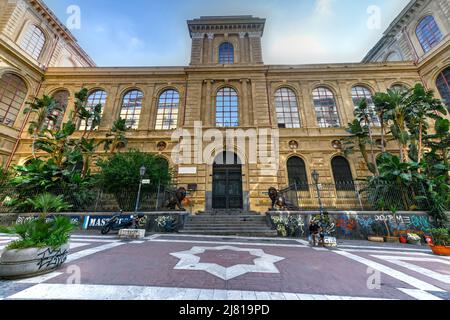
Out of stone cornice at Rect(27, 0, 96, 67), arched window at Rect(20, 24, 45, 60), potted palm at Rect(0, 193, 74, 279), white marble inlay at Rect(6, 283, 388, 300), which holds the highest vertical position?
stone cornice at Rect(27, 0, 96, 67)

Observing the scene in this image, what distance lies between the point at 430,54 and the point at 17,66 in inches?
1519

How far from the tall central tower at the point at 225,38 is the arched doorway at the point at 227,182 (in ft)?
36.4

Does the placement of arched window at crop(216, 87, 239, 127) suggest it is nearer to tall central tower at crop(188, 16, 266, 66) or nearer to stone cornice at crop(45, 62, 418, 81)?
stone cornice at crop(45, 62, 418, 81)

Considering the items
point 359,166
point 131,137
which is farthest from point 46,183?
point 359,166

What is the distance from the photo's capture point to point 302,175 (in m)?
14.9

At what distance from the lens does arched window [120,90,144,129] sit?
1709 centimetres

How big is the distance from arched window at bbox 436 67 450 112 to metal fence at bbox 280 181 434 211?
12.1 meters

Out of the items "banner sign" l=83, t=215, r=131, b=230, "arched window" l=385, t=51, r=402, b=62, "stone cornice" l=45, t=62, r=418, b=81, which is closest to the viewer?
→ "banner sign" l=83, t=215, r=131, b=230

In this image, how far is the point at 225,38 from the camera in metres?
19.6

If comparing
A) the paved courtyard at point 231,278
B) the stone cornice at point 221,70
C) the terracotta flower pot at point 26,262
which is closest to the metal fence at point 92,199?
the paved courtyard at point 231,278

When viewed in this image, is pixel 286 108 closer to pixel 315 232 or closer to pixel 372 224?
pixel 372 224

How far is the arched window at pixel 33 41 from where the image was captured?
16881mm

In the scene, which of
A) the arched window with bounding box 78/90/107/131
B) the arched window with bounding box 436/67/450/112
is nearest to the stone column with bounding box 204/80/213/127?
the arched window with bounding box 78/90/107/131

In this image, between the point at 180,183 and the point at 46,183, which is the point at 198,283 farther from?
the point at 46,183
